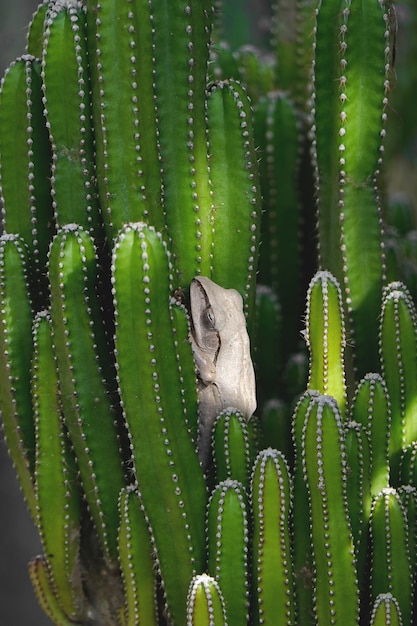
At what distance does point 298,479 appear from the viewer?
2293 mm

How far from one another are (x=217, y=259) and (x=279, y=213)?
0.76 m

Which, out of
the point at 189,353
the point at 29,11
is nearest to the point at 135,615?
the point at 189,353

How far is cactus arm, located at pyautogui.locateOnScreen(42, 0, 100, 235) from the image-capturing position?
7.83 ft

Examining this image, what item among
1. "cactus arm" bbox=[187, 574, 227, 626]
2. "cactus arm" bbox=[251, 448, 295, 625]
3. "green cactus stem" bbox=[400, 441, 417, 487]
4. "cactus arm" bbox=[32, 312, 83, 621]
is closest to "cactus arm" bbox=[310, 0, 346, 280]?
"green cactus stem" bbox=[400, 441, 417, 487]

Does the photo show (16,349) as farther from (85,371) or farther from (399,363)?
(399,363)

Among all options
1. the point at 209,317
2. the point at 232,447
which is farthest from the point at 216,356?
the point at 232,447

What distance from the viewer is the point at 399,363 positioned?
102 inches

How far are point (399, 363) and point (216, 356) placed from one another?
0.59 meters

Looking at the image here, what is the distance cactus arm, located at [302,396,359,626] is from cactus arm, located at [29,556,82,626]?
91 cm

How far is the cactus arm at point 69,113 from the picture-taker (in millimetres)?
2387

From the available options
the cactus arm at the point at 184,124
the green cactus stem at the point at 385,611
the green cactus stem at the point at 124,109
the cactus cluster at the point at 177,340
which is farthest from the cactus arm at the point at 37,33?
the green cactus stem at the point at 385,611

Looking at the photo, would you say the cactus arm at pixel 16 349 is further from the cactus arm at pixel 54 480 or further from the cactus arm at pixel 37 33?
the cactus arm at pixel 37 33

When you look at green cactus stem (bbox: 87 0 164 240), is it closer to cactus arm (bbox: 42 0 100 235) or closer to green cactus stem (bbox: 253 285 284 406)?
cactus arm (bbox: 42 0 100 235)

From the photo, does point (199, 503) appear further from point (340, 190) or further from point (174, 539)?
point (340, 190)
